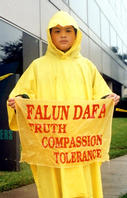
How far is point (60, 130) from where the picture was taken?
136 inches

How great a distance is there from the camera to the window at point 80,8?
13633 millimetres

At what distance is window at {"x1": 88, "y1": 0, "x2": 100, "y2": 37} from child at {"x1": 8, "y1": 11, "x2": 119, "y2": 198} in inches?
537

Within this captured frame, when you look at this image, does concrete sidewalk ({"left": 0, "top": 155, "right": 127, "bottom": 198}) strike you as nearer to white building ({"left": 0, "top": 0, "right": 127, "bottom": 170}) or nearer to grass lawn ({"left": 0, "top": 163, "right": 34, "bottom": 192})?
grass lawn ({"left": 0, "top": 163, "right": 34, "bottom": 192})

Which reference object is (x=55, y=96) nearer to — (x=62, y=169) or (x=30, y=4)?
(x=62, y=169)

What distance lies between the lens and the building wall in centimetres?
830

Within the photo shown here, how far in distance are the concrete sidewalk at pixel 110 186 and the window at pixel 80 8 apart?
755 centimetres

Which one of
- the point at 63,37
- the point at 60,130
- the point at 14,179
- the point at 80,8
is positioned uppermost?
the point at 80,8

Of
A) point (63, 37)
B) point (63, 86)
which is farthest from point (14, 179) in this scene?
point (63, 37)

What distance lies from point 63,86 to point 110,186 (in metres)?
2.72

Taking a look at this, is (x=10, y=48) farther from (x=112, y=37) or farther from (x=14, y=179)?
(x=112, y=37)

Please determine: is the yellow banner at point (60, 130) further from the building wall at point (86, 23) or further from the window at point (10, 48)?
the building wall at point (86, 23)

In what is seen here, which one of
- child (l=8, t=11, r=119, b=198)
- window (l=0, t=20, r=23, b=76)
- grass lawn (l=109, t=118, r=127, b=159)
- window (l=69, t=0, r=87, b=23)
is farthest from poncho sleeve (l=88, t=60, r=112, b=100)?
window (l=69, t=0, r=87, b=23)

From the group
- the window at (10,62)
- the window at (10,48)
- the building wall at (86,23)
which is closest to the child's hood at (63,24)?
the window at (10,62)

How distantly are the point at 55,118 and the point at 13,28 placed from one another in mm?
4995
